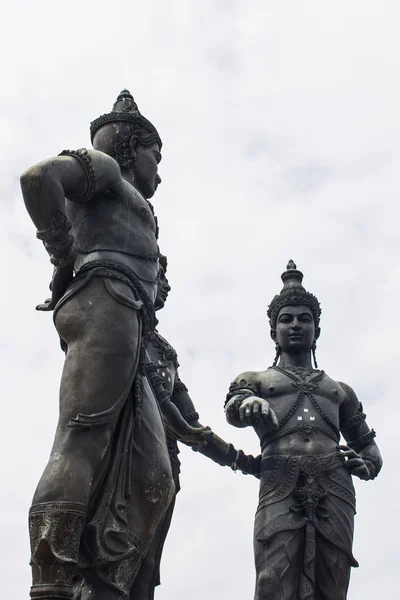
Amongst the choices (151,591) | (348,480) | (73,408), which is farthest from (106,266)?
(348,480)

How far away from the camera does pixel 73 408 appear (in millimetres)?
5574

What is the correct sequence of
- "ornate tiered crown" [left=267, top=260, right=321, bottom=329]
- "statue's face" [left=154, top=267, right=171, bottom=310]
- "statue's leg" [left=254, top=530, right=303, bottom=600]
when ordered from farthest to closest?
1. "ornate tiered crown" [left=267, top=260, right=321, bottom=329]
2. "statue's leg" [left=254, top=530, right=303, bottom=600]
3. "statue's face" [left=154, top=267, right=171, bottom=310]

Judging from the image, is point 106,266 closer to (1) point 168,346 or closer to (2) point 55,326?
(2) point 55,326

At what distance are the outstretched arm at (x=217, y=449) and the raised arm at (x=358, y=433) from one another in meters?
0.91

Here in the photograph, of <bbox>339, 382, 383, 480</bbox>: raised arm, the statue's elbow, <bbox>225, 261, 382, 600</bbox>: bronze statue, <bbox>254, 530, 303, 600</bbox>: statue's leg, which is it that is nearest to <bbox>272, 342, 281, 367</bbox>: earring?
<bbox>225, 261, 382, 600</bbox>: bronze statue

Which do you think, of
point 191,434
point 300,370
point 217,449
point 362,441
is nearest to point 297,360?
point 300,370

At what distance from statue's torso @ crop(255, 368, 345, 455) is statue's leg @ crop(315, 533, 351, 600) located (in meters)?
0.83

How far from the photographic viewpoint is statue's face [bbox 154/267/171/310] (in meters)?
7.26

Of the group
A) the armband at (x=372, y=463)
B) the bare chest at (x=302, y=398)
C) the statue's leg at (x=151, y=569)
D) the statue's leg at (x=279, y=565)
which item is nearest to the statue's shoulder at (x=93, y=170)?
the statue's leg at (x=151, y=569)

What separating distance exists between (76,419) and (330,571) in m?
3.51

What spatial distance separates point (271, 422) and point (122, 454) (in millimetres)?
2944

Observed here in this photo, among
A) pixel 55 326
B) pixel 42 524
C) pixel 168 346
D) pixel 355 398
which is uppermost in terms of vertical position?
pixel 355 398

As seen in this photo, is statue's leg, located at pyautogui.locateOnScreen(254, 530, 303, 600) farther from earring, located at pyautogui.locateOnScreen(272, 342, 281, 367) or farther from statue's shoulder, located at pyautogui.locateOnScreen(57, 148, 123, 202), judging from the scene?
statue's shoulder, located at pyautogui.locateOnScreen(57, 148, 123, 202)

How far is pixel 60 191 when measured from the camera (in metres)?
5.69
